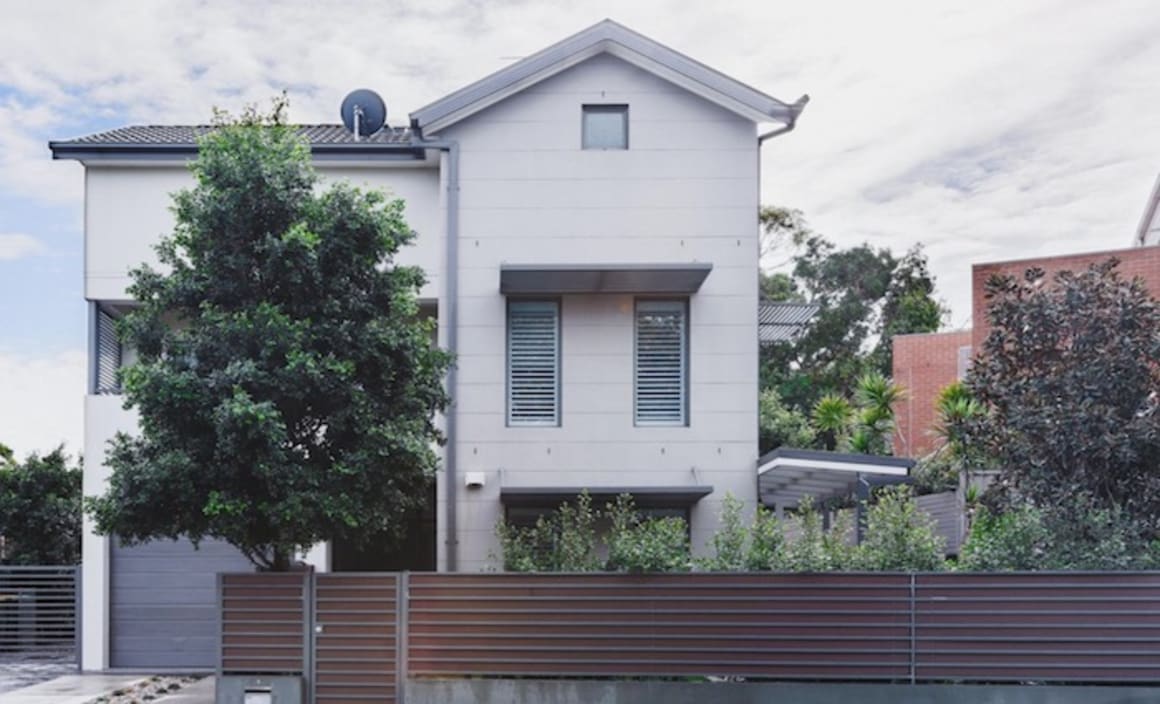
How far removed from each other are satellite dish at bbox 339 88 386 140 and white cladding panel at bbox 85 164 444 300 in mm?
1673

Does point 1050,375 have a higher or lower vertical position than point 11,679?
higher

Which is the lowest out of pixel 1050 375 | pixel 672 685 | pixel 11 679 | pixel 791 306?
pixel 11 679

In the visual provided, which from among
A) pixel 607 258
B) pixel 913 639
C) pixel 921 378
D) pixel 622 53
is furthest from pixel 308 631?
pixel 921 378

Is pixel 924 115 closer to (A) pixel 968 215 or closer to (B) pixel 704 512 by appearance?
(A) pixel 968 215

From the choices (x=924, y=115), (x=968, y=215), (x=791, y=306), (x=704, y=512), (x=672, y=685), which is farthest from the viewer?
(x=968, y=215)

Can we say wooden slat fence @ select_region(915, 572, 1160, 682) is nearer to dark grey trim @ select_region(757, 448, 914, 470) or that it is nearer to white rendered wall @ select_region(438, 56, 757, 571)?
dark grey trim @ select_region(757, 448, 914, 470)

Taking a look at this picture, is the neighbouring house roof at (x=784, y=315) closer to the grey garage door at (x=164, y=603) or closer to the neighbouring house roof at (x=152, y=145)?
the neighbouring house roof at (x=152, y=145)

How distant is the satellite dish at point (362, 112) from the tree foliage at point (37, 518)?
29.3 ft

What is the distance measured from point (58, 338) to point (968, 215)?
2129 cm

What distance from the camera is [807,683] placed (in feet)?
32.8

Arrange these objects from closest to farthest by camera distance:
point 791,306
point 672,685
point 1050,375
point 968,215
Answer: point 672,685 → point 1050,375 → point 791,306 → point 968,215

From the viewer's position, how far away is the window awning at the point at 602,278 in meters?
13.0

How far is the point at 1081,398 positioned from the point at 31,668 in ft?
50.6

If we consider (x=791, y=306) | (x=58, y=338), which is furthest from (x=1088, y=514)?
(x=58, y=338)
